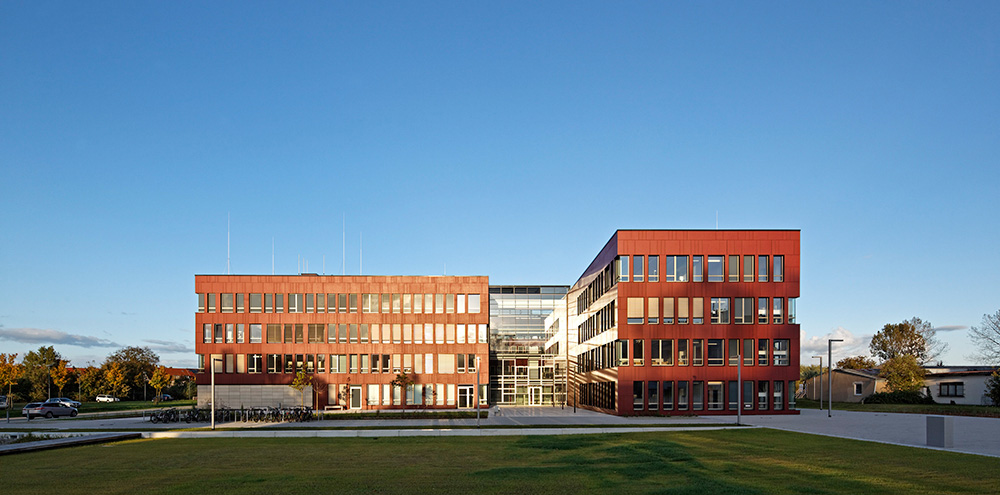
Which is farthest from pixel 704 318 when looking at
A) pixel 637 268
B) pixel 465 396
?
pixel 465 396

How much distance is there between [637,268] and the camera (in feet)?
179

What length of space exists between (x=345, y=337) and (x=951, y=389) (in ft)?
221

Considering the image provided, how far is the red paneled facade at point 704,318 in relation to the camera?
53.6 meters

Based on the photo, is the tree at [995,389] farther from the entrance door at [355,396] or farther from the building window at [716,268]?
the entrance door at [355,396]

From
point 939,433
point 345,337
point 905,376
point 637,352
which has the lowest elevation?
point 905,376

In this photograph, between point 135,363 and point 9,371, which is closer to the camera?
point 9,371

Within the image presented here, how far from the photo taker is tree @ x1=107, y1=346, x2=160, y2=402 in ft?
351

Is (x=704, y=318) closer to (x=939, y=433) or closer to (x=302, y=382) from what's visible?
(x=939, y=433)

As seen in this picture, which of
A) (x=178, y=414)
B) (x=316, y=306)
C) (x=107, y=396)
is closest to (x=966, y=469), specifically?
(x=178, y=414)

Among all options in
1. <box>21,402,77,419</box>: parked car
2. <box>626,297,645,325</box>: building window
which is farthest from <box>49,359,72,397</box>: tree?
<box>626,297,645,325</box>: building window

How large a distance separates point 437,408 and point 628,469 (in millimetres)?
50795

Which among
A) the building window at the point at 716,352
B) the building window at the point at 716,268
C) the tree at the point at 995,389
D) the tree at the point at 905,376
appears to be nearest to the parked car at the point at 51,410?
the building window at the point at 716,352

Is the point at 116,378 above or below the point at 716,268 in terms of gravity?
below

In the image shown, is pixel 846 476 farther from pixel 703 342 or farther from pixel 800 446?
pixel 703 342
